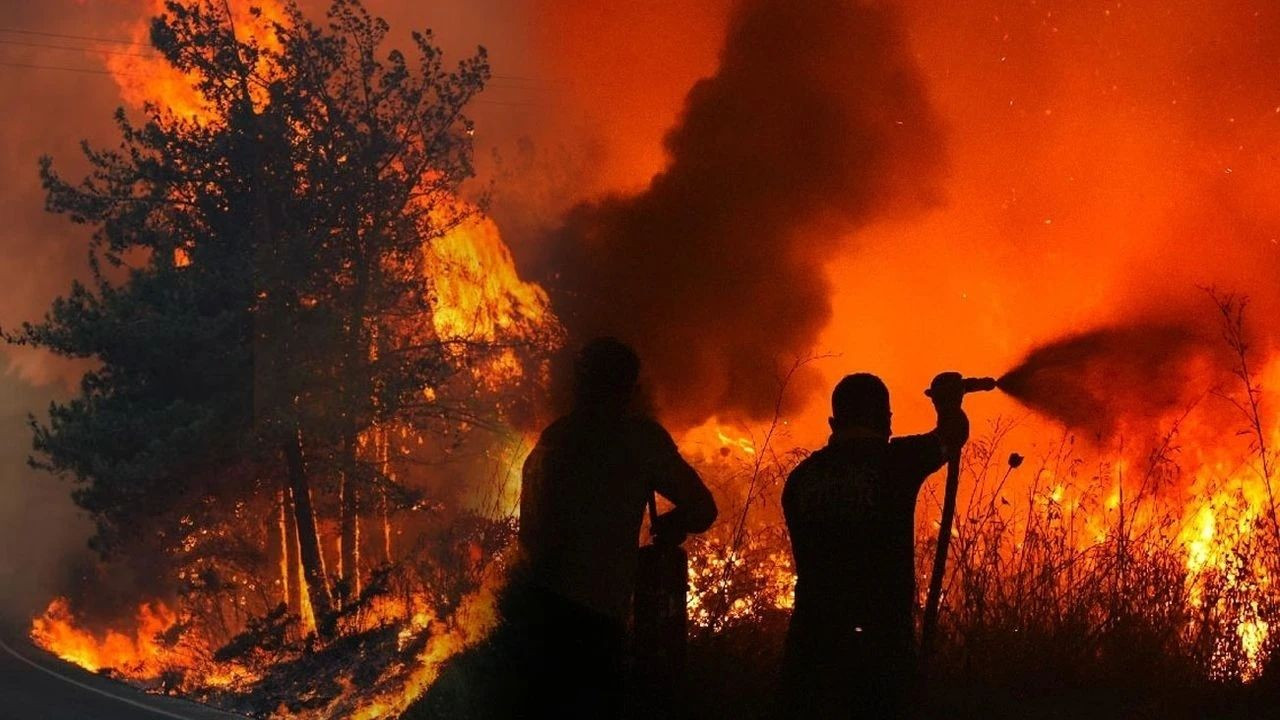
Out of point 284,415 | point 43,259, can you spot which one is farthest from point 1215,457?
point 43,259

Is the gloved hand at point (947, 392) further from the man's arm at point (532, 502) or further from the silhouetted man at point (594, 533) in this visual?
the man's arm at point (532, 502)

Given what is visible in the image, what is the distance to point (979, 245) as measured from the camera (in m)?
17.5

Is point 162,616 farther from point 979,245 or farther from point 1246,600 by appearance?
point 1246,600

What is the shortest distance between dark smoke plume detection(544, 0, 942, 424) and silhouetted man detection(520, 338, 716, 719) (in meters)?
10.1

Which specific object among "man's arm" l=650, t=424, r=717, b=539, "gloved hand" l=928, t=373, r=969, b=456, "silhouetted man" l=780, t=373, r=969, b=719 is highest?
"gloved hand" l=928, t=373, r=969, b=456

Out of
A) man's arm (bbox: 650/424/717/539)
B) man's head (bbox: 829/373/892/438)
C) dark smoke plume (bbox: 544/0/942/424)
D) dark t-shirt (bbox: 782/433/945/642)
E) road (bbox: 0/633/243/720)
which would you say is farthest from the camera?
dark smoke plume (bbox: 544/0/942/424)

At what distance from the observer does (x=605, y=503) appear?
4590 millimetres

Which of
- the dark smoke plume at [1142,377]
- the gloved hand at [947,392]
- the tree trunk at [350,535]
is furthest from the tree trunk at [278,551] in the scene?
the gloved hand at [947,392]

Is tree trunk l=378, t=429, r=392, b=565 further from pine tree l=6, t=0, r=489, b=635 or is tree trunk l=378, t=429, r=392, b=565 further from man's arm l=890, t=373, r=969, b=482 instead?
man's arm l=890, t=373, r=969, b=482

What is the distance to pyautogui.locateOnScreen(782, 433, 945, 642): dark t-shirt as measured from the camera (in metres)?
4.07

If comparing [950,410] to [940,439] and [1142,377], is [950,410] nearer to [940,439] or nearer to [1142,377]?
→ [940,439]

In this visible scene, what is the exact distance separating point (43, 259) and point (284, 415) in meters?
24.2

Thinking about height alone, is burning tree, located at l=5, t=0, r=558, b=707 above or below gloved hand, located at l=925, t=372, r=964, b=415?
above

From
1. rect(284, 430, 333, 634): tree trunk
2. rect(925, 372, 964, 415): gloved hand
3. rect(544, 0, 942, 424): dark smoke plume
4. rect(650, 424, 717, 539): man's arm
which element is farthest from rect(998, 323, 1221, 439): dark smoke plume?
rect(284, 430, 333, 634): tree trunk
